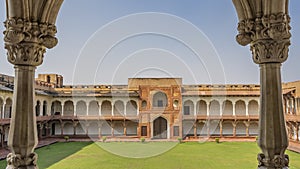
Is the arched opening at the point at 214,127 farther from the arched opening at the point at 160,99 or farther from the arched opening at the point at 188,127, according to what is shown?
the arched opening at the point at 160,99

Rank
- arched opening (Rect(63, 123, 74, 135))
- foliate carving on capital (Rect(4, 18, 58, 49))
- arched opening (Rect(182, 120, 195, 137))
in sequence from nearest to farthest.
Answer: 1. foliate carving on capital (Rect(4, 18, 58, 49))
2. arched opening (Rect(182, 120, 195, 137))
3. arched opening (Rect(63, 123, 74, 135))

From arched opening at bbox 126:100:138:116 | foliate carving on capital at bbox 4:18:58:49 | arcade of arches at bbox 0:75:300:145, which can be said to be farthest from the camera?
arched opening at bbox 126:100:138:116

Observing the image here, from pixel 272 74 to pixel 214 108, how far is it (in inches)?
1250

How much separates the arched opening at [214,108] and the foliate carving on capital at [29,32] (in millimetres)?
31774

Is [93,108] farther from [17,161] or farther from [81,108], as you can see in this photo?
[17,161]

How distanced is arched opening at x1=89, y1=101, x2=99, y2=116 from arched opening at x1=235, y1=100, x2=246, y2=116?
16.7 meters

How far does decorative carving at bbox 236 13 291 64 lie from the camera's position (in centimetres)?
298

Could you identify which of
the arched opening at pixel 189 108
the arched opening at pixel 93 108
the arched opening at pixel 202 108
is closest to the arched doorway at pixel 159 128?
the arched opening at pixel 189 108

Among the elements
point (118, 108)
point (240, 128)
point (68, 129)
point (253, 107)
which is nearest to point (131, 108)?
point (118, 108)

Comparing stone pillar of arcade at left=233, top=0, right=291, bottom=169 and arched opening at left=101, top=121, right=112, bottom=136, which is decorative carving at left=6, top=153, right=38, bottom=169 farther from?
arched opening at left=101, top=121, right=112, bottom=136

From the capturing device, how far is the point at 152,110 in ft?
104

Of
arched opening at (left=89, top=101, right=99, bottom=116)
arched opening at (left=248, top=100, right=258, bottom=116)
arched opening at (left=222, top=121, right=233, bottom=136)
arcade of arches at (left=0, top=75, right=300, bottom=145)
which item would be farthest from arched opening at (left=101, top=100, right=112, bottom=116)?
arched opening at (left=248, top=100, right=258, bottom=116)

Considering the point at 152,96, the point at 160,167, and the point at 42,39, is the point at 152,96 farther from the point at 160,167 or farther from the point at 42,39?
the point at 42,39

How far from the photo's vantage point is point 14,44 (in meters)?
3.10
